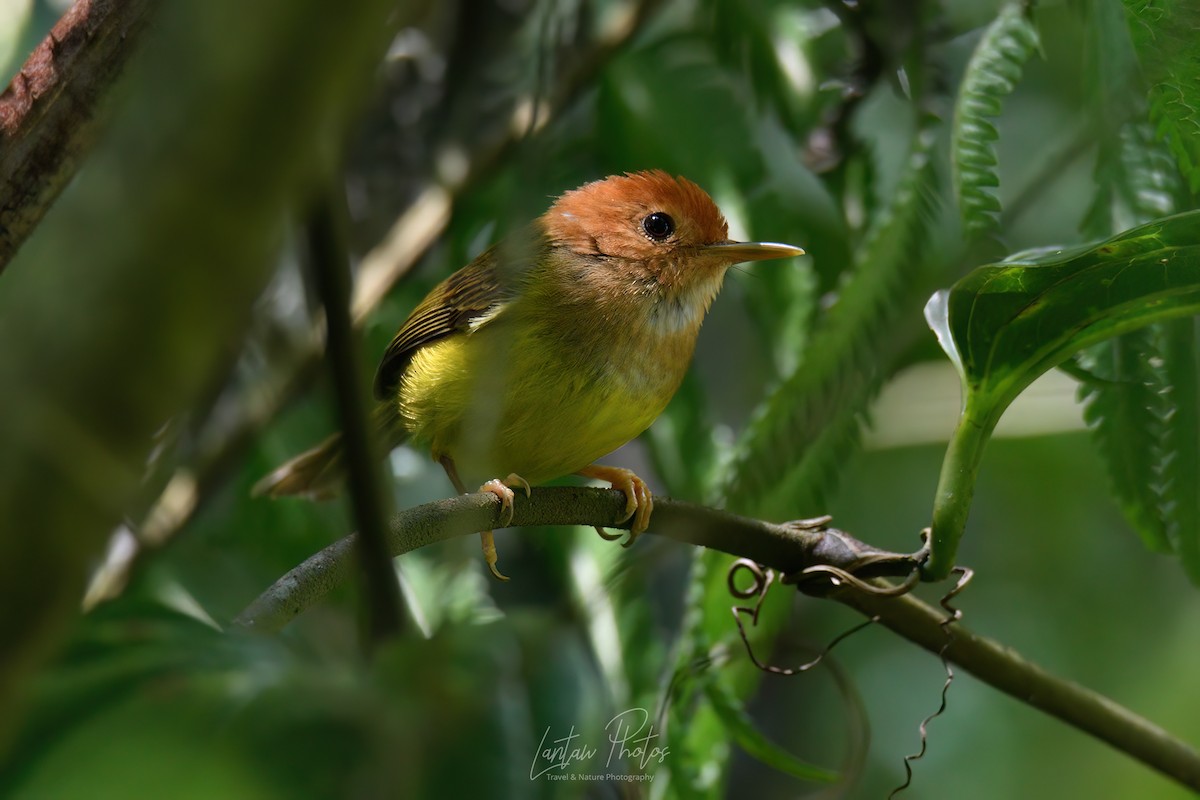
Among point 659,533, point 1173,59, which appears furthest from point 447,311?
point 1173,59

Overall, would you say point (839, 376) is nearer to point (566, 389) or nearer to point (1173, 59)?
point (566, 389)

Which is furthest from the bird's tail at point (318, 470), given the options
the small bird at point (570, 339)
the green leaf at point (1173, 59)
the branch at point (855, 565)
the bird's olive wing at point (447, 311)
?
the green leaf at point (1173, 59)

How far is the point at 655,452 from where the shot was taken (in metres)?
3.31

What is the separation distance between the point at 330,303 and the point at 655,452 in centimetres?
242

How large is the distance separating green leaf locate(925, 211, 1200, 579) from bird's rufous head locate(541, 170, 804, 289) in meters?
1.54

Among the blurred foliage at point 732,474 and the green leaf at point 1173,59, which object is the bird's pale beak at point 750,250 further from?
the green leaf at point 1173,59

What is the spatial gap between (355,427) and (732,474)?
146 centimetres

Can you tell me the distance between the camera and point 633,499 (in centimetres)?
247

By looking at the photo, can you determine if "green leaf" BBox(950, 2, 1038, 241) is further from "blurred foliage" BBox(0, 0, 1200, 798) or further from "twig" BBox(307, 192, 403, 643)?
"twig" BBox(307, 192, 403, 643)

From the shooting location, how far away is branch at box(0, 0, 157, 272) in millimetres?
1774

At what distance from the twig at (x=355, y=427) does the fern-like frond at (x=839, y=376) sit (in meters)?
1.23

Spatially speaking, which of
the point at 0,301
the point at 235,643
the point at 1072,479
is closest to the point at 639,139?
the point at 1072,479

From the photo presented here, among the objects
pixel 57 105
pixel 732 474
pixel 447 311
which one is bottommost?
pixel 732 474

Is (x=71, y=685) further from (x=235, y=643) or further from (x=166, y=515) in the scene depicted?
(x=166, y=515)
